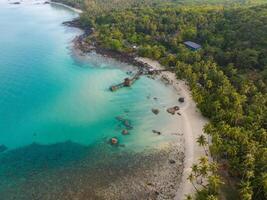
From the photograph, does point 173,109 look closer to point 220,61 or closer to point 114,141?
point 114,141

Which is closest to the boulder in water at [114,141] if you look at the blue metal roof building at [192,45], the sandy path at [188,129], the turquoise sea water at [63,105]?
the turquoise sea water at [63,105]

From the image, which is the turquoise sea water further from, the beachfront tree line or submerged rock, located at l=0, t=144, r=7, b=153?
the beachfront tree line

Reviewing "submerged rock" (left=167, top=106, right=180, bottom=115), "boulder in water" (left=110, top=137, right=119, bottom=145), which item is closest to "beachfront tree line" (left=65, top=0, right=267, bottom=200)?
"submerged rock" (left=167, top=106, right=180, bottom=115)

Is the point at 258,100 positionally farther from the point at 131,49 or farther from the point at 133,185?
the point at 131,49

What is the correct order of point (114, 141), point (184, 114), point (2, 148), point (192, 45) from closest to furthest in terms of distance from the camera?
point (2, 148) < point (114, 141) < point (184, 114) < point (192, 45)

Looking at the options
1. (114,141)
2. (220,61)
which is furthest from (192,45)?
(114,141)

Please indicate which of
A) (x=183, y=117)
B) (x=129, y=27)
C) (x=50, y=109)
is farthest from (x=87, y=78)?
(x=129, y=27)

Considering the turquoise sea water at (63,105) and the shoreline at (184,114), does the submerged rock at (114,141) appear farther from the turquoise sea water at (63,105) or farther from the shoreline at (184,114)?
the shoreline at (184,114)
